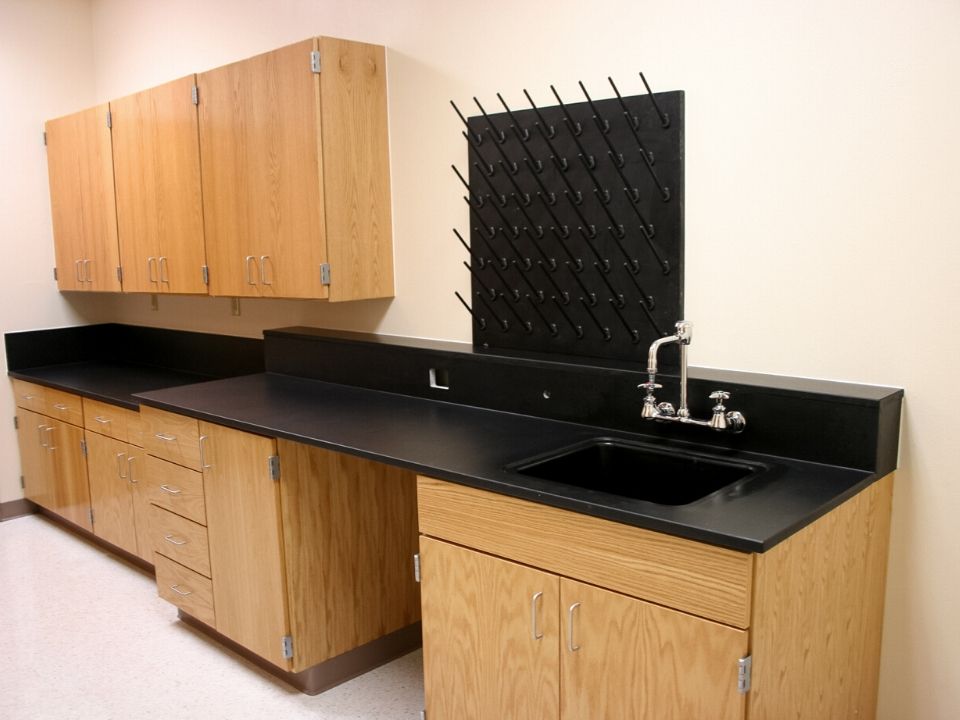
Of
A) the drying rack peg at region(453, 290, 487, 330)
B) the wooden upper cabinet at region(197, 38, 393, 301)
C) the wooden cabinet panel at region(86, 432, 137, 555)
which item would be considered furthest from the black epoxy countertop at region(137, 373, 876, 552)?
the wooden cabinet panel at region(86, 432, 137, 555)

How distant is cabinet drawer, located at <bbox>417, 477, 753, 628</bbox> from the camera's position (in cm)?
156

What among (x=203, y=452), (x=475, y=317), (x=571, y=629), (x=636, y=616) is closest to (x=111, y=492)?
(x=203, y=452)

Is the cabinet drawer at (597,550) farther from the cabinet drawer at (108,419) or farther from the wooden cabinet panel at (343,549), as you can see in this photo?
the cabinet drawer at (108,419)

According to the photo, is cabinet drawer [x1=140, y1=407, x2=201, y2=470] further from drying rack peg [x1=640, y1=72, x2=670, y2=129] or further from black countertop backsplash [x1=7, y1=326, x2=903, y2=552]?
drying rack peg [x1=640, y1=72, x2=670, y2=129]

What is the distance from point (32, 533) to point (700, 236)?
145 inches

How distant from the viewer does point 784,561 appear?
1.61 metres

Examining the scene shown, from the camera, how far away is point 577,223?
2512 mm

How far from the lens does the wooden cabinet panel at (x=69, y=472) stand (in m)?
4.00

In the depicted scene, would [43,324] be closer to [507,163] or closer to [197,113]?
[197,113]

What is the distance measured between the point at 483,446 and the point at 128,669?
1.62m

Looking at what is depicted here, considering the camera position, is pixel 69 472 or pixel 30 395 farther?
pixel 30 395

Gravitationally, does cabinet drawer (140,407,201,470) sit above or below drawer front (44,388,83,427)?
above

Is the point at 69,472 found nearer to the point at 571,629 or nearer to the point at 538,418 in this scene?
the point at 538,418

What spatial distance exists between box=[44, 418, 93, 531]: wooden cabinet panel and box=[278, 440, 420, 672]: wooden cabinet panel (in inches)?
71.9
